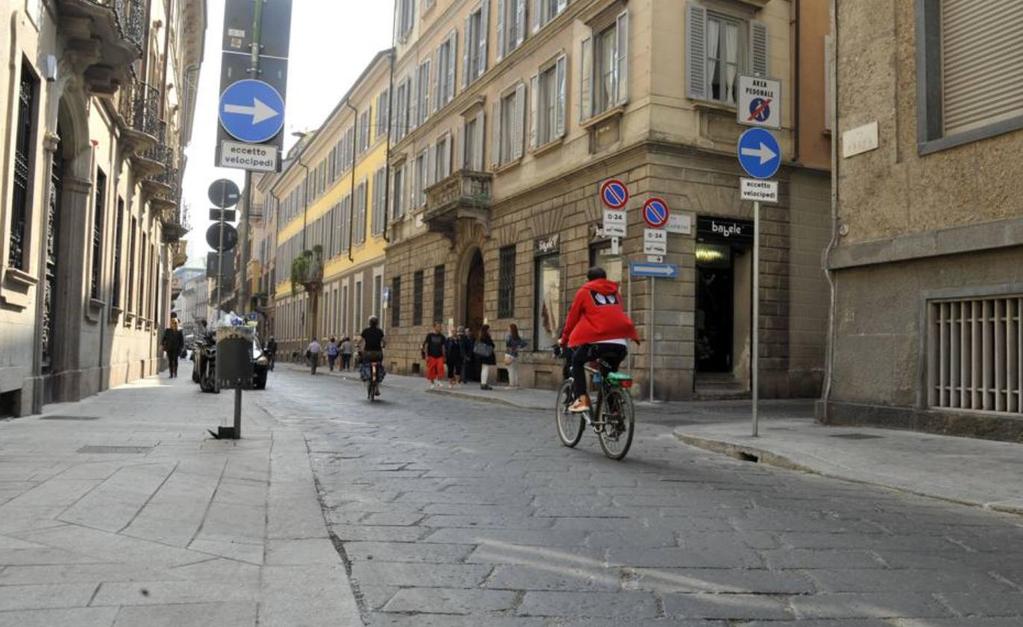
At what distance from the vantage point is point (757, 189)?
984cm

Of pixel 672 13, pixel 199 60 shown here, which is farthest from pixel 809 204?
pixel 199 60

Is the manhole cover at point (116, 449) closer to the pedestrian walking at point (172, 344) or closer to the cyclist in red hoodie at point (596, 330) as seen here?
the cyclist in red hoodie at point (596, 330)

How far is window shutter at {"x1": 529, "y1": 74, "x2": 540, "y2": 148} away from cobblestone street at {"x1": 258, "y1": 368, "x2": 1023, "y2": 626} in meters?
15.1

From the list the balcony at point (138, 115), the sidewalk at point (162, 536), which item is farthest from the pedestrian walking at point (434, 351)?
the sidewalk at point (162, 536)

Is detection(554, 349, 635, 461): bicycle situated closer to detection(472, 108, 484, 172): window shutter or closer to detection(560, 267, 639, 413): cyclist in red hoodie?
detection(560, 267, 639, 413): cyclist in red hoodie

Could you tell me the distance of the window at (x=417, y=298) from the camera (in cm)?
3098

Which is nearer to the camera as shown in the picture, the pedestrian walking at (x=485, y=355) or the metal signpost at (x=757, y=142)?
the metal signpost at (x=757, y=142)

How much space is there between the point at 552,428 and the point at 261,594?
7848 mm

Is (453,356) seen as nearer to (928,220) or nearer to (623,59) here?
(623,59)

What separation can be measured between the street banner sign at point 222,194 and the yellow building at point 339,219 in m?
19.6

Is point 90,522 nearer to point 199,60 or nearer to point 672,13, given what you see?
point 672,13

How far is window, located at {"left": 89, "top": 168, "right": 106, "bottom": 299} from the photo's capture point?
602 inches

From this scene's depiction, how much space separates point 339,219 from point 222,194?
3288 centimetres

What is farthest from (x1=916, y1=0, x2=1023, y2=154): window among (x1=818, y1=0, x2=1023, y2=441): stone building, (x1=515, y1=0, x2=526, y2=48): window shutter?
(x1=515, y1=0, x2=526, y2=48): window shutter
